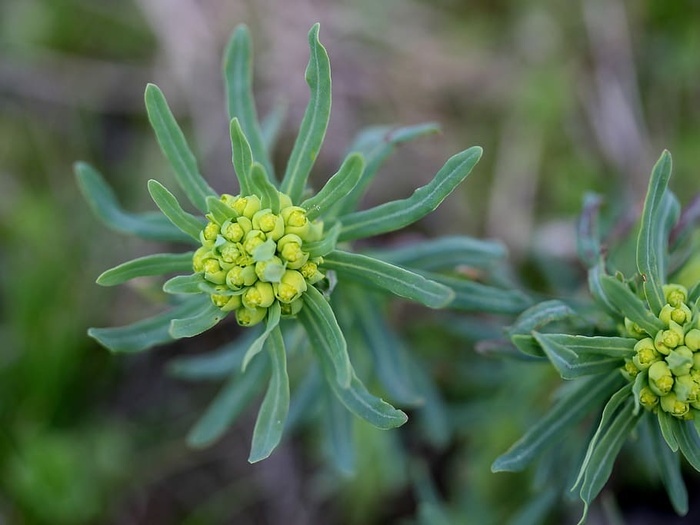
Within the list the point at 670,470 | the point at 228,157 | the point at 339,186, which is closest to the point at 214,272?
the point at 339,186

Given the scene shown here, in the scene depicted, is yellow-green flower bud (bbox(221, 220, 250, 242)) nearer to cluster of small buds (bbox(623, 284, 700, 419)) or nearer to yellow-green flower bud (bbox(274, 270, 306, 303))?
yellow-green flower bud (bbox(274, 270, 306, 303))

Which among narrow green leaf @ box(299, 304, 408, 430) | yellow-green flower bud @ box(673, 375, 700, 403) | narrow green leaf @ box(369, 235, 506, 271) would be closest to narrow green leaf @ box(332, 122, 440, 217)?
narrow green leaf @ box(369, 235, 506, 271)

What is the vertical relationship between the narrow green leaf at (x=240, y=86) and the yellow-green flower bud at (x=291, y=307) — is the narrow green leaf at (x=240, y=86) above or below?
above

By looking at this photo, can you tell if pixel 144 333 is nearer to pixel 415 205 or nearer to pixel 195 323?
pixel 195 323

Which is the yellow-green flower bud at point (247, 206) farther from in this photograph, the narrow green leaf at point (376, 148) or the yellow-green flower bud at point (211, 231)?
the narrow green leaf at point (376, 148)

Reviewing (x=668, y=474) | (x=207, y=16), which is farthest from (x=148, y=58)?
(x=668, y=474)

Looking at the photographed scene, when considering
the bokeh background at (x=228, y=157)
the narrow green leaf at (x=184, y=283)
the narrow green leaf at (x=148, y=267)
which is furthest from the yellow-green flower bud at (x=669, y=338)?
the bokeh background at (x=228, y=157)
